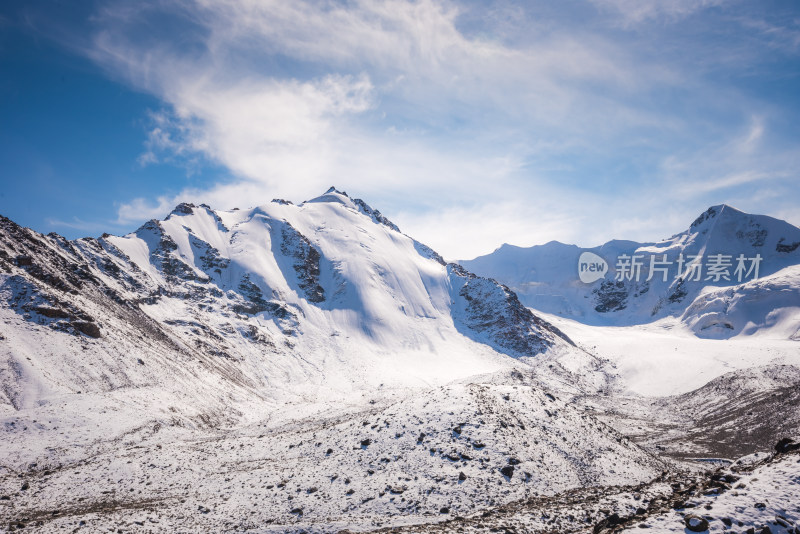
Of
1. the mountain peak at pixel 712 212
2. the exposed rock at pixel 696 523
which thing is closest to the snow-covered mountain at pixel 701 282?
the mountain peak at pixel 712 212

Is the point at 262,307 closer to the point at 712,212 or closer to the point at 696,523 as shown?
the point at 696,523

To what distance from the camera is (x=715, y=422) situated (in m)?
51.8

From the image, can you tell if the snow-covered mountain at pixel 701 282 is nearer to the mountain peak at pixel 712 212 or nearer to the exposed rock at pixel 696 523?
the mountain peak at pixel 712 212

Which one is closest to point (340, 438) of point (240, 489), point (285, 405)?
point (240, 489)

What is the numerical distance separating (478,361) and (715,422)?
4891cm

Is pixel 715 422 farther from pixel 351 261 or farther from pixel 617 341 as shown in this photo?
pixel 351 261

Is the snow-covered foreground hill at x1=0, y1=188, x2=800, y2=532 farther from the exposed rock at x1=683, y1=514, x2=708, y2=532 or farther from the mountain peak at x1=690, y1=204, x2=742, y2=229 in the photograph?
the mountain peak at x1=690, y1=204, x2=742, y2=229

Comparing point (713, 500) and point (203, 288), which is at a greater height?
point (203, 288)

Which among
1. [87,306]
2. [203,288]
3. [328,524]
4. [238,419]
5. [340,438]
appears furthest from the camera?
[203,288]

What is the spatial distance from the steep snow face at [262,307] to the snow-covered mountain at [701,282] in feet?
169

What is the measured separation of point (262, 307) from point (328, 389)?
113 ft

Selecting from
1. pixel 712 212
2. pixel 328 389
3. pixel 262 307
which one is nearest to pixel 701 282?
pixel 712 212

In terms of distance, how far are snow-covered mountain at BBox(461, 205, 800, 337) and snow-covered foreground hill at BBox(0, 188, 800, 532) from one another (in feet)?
4.89

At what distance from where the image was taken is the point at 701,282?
146 metres
